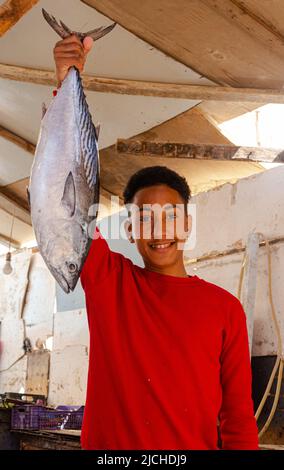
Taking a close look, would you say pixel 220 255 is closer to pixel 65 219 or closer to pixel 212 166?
pixel 212 166

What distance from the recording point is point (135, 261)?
18.8 feet

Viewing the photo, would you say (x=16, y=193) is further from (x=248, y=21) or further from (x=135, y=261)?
(x=248, y=21)

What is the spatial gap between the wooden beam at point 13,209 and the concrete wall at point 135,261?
25.7 inches

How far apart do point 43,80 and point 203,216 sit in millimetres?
1867

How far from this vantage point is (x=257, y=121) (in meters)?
4.66

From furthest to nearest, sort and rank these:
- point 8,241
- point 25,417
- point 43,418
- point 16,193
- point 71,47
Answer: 1. point 8,241
2. point 16,193
3. point 43,418
4. point 25,417
5. point 71,47

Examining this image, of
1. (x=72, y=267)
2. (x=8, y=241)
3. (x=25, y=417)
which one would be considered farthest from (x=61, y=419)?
(x=8, y=241)

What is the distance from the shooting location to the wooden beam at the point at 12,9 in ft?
5.73

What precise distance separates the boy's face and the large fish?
26 centimetres

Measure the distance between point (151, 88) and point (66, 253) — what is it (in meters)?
2.79

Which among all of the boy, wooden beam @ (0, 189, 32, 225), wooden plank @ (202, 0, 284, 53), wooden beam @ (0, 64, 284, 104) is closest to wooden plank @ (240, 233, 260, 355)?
wooden beam @ (0, 64, 284, 104)

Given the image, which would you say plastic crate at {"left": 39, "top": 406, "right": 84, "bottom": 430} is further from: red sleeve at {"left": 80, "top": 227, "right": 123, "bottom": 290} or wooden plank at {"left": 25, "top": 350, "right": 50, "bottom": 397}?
red sleeve at {"left": 80, "top": 227, "right": 123, "bottom": 290}

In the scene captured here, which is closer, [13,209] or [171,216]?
[171,216]

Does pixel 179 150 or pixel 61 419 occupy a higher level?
pixel 179 150
